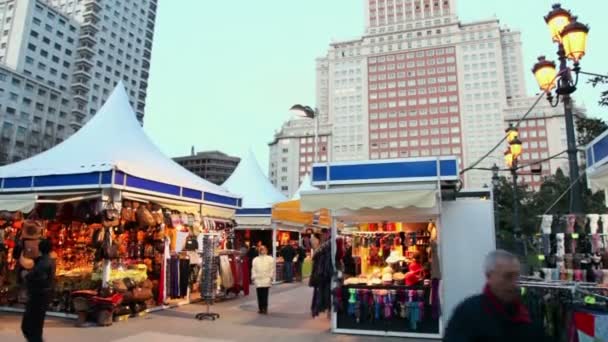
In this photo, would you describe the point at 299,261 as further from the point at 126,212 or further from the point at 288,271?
the point at 126,212

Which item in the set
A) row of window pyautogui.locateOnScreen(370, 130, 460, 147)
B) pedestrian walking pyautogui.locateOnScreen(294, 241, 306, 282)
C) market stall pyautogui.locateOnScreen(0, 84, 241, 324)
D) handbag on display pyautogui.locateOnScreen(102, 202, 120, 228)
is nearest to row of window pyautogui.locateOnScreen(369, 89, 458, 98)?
row of window pyautogui.locateOnScreen(370, 130, 460, 147)

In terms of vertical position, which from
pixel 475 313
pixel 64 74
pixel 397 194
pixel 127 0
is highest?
pixel 127 0

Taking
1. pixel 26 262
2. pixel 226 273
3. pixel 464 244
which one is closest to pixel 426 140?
pixel 226 273

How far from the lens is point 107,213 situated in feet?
24.2

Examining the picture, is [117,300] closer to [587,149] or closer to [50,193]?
[50,193]

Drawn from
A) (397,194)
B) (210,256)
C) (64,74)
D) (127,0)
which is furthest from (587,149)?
(127,0)

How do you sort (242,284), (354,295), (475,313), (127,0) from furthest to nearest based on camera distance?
(127,0) → (242,284) → (354,295) → (475,313)

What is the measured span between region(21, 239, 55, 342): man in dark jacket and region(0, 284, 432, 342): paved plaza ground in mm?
1465

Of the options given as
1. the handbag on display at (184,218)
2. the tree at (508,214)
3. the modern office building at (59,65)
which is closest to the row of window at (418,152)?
the modern office building at (59,65)

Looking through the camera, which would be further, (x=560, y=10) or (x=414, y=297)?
(x=414, y=297)

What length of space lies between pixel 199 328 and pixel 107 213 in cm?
263

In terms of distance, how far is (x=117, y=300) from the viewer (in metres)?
7.09

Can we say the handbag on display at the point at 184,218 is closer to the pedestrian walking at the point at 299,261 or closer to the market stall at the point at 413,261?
the market stall at the point at 413,261

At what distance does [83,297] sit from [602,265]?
8379 millimetres
